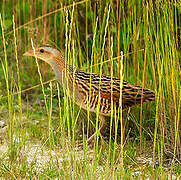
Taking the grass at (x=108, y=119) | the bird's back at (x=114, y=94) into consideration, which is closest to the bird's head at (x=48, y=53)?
the grass at (x=108, y=119)

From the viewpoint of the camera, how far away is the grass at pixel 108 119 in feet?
9.45

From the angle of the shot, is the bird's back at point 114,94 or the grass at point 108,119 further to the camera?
the bird's back at point 114,94

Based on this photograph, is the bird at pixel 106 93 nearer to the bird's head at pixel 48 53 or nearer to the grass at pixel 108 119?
the grass at pixel 108 119

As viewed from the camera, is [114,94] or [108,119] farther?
[108,119]

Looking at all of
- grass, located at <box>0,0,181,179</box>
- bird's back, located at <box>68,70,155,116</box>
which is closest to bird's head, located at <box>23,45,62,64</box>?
grass, located at <box>0,0,181,179</box>

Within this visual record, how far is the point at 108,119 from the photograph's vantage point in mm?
4215

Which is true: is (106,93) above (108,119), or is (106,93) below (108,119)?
above

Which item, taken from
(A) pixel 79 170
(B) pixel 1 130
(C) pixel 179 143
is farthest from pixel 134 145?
(B) pixel 1 130

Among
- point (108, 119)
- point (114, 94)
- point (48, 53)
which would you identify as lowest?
point (108, 119)

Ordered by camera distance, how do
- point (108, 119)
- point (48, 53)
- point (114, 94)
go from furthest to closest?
1. point (108, 119)
2. point (48, 53)
3. point (114, 94)

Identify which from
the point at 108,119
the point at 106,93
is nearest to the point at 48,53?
the point at 106,93

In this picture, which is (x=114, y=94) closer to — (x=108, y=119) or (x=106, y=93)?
(x=106, y=93)

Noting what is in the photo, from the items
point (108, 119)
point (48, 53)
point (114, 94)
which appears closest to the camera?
point (114, 94)

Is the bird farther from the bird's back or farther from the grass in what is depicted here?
the grass
